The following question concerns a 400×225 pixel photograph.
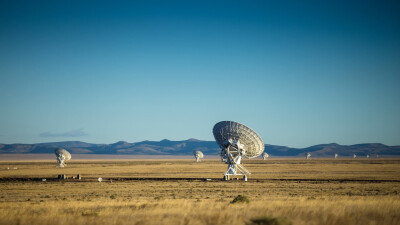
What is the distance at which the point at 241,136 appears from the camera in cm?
5794

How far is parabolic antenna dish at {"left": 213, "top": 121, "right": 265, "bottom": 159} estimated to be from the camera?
57438 mm

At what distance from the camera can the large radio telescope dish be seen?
57.5m

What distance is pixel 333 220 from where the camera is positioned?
16.2 metres

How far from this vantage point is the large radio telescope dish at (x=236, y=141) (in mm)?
57531

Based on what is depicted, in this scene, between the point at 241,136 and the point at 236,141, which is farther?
the point at 236,141

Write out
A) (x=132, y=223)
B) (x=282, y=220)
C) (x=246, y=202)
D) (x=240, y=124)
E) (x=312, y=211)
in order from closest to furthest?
(x=282, y=220) < (x=132, y=223) < (x=312, y=211) < (x=246, y=202) < (x=240, y=124)

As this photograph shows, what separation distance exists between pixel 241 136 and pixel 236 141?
97 centimetres

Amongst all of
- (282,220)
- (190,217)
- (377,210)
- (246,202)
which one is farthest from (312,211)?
(246,202)

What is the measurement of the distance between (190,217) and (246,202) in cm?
970

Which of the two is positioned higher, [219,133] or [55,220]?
[219,133]

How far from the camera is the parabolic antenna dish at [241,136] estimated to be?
5744 cm

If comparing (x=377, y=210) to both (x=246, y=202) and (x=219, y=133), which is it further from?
(x=219, y=133)

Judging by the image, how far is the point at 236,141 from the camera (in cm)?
5819

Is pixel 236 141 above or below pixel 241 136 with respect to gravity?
below
